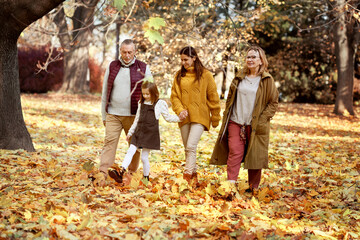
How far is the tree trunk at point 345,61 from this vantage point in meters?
15.6

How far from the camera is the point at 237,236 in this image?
341 cm

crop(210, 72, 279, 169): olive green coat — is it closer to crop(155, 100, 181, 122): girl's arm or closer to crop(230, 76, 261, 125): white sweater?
crop(230, 76, 261, 125): white sweater

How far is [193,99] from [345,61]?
1270 cm

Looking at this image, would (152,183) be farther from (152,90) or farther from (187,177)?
(152,90)

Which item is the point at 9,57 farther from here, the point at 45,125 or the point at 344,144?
the point at 344,144

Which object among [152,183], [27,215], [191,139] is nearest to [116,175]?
[152,183]

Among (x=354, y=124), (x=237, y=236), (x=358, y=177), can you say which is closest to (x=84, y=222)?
(x=237, y=236)

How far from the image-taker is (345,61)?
15758mm

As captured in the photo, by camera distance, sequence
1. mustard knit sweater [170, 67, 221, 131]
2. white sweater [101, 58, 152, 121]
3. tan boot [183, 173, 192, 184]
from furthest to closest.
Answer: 1. tan boot [183, 173, 192, 184]
2. mustard knit sweater [170, 67, 221, 131]
3. white sweater [101, 58, 152, 121]

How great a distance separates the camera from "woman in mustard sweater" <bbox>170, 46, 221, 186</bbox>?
16.5 feet

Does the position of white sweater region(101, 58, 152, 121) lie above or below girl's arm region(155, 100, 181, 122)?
above

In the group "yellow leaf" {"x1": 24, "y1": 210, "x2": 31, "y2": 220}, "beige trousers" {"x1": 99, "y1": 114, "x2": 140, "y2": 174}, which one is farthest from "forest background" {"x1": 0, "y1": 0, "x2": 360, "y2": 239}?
"beige trousers" {"x1": 99, "y1": 114, "x2": 140, "y2": 174}

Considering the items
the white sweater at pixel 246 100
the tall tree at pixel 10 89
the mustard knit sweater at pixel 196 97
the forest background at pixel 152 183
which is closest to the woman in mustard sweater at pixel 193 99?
the mustard knit sweater at pixel 196 97

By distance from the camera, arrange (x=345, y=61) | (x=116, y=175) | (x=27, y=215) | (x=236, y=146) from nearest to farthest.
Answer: (x=27, y=215)
(x=116, y=175)
(x=236, y=146)
(x=345, y=61)
